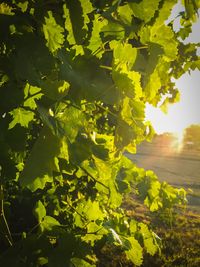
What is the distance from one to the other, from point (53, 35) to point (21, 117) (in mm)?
326

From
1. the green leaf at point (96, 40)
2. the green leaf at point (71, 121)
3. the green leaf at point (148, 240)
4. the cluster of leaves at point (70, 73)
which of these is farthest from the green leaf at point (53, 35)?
the green leaf at point (148, 240)

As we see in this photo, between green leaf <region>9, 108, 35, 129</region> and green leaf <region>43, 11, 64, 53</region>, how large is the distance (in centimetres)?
26

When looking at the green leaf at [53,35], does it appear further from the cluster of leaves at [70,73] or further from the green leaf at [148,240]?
the green leaf at [148,240]

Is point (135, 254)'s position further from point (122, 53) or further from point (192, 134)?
point (192, 134)

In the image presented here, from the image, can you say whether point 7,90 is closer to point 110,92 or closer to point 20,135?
point 20,135

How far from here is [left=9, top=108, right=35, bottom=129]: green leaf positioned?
120 centimetres

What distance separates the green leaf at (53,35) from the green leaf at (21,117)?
0.85ft

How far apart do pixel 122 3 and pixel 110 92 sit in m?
0.31

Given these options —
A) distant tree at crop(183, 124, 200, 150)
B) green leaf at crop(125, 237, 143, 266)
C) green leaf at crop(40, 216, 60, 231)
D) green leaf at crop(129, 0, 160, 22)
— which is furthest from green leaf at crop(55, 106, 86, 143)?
distant tree at crop(183, 124, 200, 150)

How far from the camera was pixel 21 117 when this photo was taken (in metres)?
1.22

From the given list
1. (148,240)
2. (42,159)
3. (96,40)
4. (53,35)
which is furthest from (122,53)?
(148,240)

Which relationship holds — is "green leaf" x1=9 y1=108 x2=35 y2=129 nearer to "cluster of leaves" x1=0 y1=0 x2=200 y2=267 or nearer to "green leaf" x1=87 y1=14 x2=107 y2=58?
"cluster of leaves" x1=0 y1=0 x2=200 y2=267

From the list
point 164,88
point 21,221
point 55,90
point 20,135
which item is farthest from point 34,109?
point 164,88

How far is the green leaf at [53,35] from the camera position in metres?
1.11
